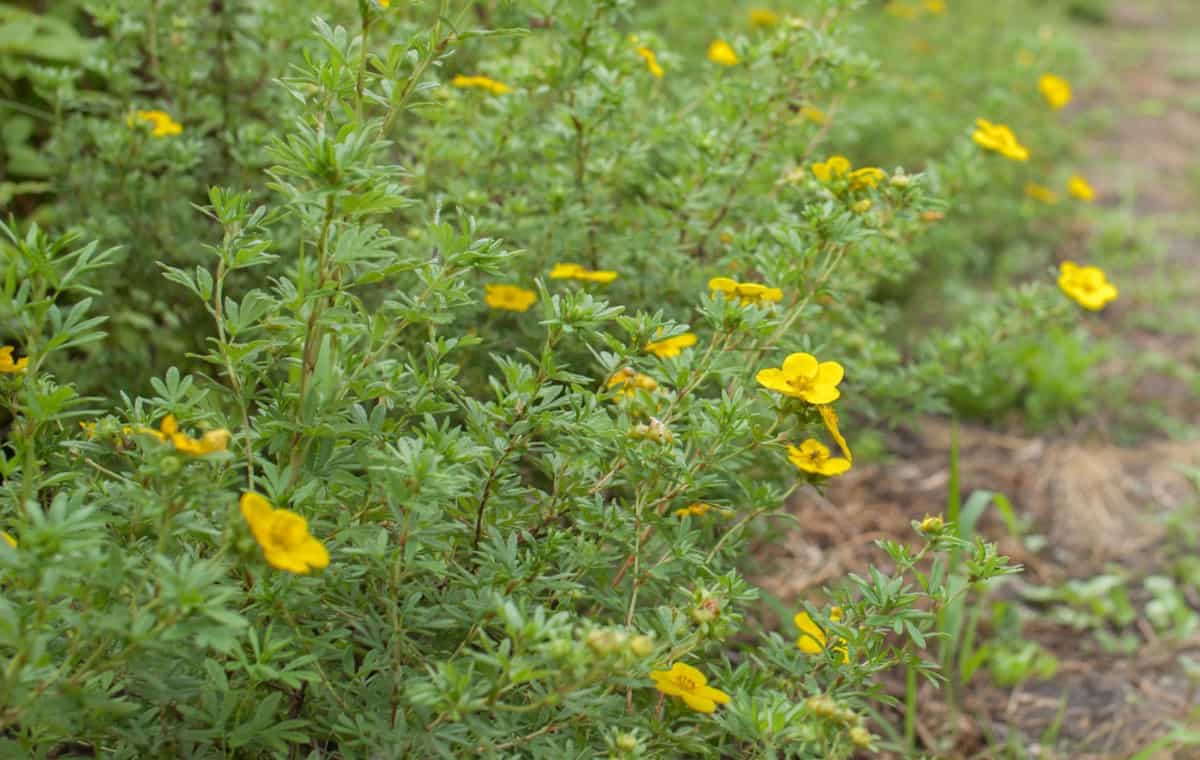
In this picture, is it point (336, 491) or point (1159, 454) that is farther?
point (1159, 454)

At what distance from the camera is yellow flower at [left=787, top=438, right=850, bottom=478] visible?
148 cm

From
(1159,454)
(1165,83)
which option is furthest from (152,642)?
(1165,83)

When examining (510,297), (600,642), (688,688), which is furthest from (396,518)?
(510,297)

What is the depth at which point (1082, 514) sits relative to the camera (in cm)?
310

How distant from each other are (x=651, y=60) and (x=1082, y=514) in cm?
183

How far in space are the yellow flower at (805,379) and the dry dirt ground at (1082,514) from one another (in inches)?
30.0

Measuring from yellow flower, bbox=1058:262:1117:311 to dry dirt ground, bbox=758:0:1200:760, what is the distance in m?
0.65

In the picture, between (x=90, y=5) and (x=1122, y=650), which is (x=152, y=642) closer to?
(x=90, y=5)

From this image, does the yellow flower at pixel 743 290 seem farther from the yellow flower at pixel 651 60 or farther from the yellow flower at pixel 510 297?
the yellow flower at pixel 651 60

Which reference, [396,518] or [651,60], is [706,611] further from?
[651,60]

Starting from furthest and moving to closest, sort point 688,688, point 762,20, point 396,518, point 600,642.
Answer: point 762,20 → point 688,688 → point 396,518 → point 600,642

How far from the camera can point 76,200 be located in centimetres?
243

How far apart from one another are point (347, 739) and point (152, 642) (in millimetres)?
397

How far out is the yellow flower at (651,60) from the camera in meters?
2.39
